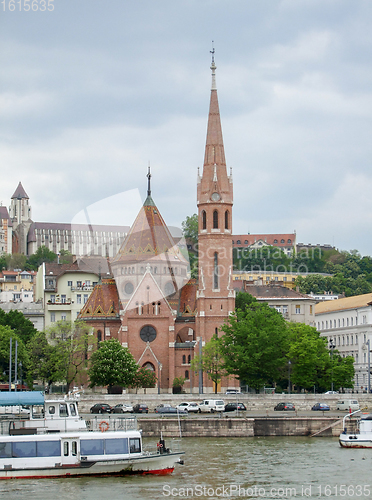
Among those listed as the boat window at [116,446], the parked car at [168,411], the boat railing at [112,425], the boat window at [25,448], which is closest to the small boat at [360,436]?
the boat railing at [112,425]

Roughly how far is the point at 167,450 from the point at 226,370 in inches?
1914

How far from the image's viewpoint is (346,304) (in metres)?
128

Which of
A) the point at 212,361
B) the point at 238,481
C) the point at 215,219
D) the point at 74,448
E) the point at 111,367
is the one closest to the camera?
the point at 238,481

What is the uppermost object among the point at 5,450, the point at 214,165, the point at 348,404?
the point at 214,165

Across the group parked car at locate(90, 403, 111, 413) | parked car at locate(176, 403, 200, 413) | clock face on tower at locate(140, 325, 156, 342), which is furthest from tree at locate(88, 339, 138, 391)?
parked car at locate(176, 403, 200, 413)

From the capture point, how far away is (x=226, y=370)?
97.8m

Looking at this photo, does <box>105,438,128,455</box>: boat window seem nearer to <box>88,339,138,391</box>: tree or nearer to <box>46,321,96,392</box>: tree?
<box>88,339,138,391</box>: tree

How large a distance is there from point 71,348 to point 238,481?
2111 inches

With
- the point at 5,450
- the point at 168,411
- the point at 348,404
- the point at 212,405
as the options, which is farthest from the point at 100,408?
the point at 5,450

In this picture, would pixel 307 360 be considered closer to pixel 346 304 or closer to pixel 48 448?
pixel 346 304

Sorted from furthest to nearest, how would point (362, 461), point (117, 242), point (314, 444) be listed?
point (117, 242) → point (314, 444) → point (362, 461)

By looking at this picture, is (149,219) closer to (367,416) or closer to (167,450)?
(367,416)

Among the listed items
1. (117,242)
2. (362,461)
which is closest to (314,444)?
(362,461)

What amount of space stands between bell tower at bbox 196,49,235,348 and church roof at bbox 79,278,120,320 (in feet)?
40.3
